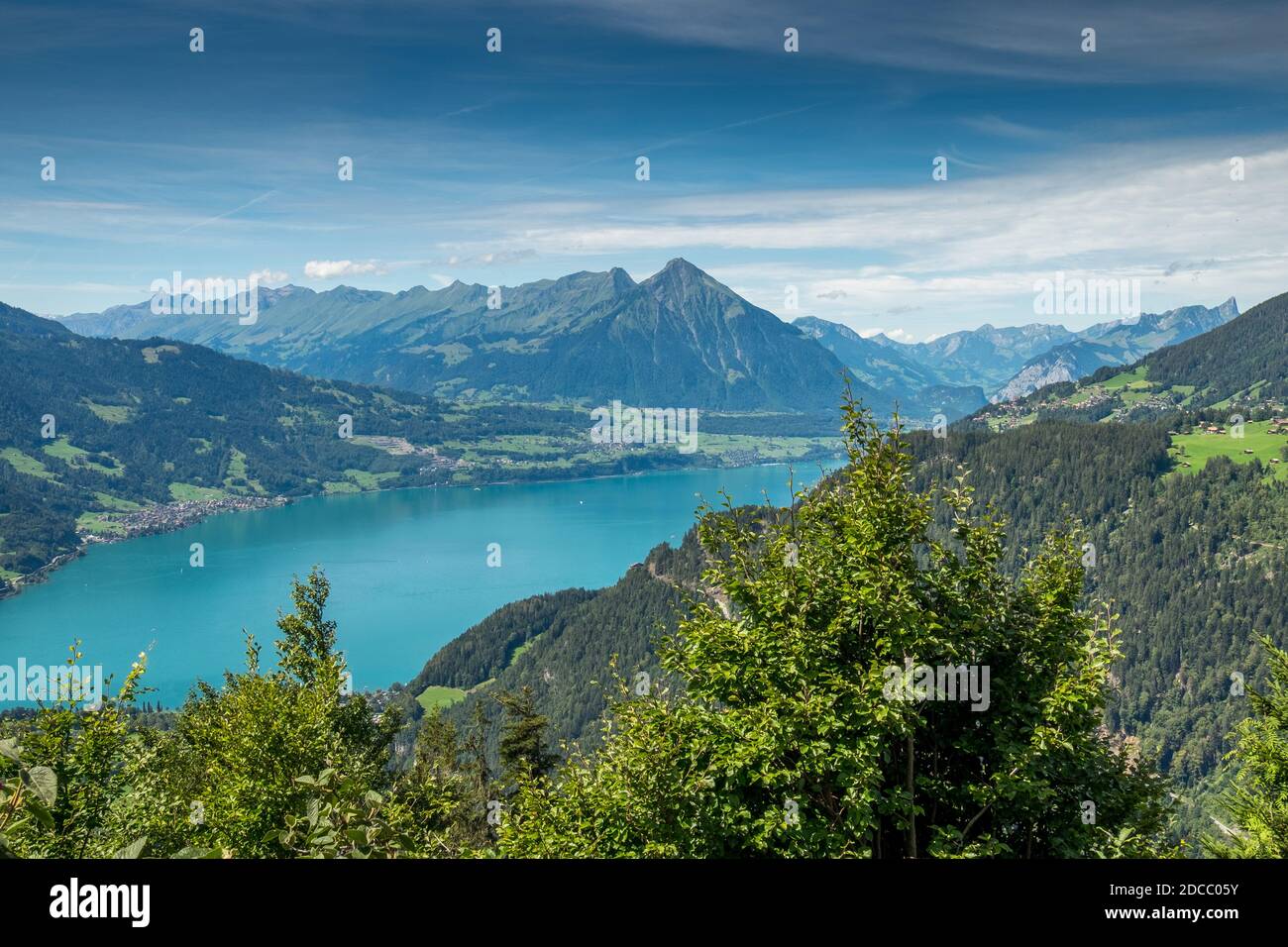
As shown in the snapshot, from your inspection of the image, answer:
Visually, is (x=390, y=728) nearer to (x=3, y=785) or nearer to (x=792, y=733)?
(x=792, y=733)

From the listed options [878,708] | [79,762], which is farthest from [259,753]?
[878,708]

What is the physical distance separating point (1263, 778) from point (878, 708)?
15.6m

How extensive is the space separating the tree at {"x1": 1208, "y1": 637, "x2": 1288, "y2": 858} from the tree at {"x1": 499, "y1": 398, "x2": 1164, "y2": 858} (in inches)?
265

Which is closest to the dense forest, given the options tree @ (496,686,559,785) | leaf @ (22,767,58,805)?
leaf @ (22,767,58,805)

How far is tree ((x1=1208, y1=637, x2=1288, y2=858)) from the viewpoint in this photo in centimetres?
1638

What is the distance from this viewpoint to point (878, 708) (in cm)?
948

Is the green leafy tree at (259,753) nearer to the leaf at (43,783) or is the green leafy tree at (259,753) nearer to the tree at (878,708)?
the leaf at (43,783)

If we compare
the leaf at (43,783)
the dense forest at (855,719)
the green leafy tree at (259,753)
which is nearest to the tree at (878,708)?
the dense forest at (855,719)

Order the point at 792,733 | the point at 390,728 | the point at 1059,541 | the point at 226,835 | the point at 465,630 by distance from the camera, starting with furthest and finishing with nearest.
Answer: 1. the point at 465,630
2. the point at 390,728
3. the point at 226,835
4. the point at 1059,541
5. the point at 792,733

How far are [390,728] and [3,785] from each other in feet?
111

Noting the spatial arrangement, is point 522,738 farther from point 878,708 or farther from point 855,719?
point 878,708

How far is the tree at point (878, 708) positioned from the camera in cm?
984
